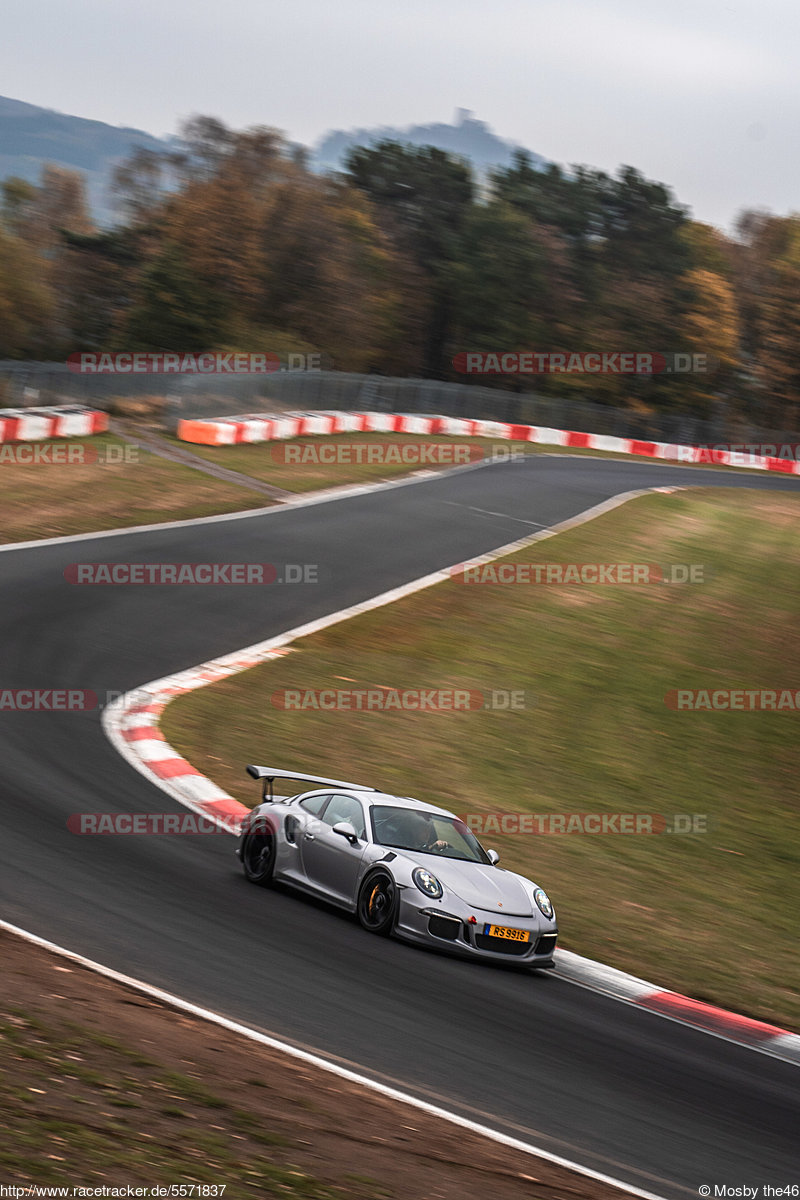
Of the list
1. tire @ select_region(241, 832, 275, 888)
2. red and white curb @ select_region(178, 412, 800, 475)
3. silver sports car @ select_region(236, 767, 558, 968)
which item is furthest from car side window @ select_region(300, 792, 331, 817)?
red and white curb @ select_region(178, 412, 800, 475)

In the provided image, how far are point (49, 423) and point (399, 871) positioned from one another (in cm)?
2589

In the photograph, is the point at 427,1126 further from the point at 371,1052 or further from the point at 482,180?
the point at 482,180

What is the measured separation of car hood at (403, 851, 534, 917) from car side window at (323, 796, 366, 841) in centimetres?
60

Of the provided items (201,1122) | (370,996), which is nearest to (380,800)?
(370,996)

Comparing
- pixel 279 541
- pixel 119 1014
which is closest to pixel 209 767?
pixel 119 1014

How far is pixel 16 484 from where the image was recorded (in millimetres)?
28172

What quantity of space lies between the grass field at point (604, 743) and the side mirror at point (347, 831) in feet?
7.02

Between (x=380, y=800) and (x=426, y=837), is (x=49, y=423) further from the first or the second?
(x=426, y=837)

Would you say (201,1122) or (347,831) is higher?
(347,831)

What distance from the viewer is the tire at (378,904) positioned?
9.77m

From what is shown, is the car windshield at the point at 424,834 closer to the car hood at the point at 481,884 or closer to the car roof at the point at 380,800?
the car roof at the point at 380,800

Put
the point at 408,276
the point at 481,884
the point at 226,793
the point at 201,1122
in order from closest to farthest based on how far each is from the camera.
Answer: the point at 201,1122 < the point at 481,884 < the point at 226,793 < the point at 408,276

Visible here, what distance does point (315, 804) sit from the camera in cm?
1112

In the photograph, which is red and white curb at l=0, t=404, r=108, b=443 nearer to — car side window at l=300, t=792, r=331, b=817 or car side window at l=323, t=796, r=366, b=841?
car side window at l=300, t=792, r=331, b=817
